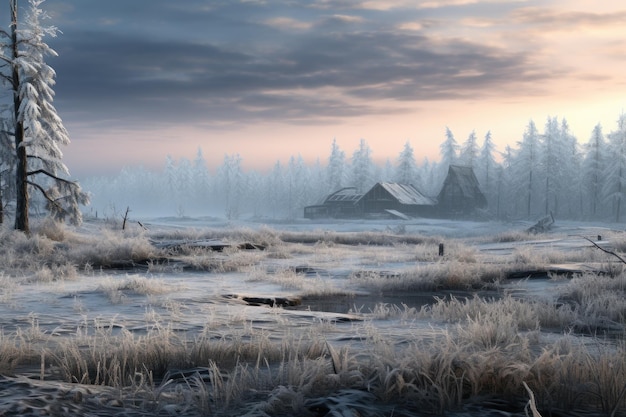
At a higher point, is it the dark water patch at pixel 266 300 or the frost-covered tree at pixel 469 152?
the frost-covered tree at pixel 469 152

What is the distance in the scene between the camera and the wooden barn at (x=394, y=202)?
216ft

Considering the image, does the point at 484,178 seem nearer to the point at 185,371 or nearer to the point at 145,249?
the point at 145,249

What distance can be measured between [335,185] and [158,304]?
3414 inches

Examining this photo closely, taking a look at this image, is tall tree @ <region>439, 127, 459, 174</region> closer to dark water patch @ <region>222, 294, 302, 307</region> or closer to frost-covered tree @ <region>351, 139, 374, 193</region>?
frost-covered tree @ <region>351, 139, 374, 193</region>

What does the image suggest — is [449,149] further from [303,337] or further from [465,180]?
[303,337]

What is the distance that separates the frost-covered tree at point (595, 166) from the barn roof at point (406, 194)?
753 inches

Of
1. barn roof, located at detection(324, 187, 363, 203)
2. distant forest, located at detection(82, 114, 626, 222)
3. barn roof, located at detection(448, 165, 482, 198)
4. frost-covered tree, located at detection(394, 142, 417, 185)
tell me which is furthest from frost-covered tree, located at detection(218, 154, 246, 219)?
barn roof, located at detection(448, 165, 482, 198)

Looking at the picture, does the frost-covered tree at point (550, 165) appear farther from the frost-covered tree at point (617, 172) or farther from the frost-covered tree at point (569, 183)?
the frost-covered tree at point (617, 172)

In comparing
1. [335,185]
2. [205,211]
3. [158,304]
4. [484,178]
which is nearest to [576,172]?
[484,178]

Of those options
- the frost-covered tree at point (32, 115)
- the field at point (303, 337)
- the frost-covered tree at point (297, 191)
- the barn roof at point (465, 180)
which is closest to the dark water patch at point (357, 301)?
the field at point (303, 337)

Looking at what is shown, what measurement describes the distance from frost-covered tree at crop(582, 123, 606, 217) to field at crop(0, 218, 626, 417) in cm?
5788

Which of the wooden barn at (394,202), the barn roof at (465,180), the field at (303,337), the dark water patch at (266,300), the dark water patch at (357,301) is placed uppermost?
the barn roof at (465,180)

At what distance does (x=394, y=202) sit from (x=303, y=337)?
6003 cm

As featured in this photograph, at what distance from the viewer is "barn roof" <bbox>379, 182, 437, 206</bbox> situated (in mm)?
66062
